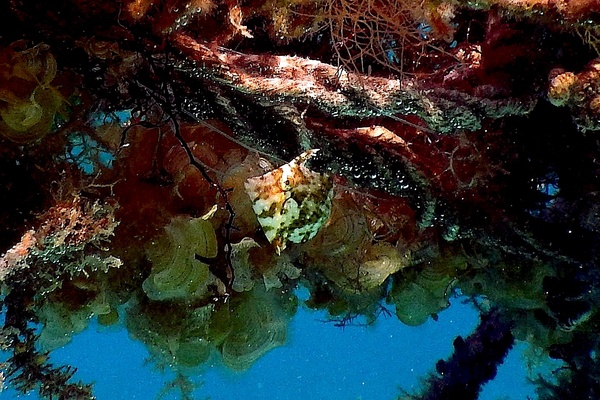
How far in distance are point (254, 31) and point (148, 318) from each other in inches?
77.3

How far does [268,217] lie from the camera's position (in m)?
2.78

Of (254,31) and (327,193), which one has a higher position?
(254,31)

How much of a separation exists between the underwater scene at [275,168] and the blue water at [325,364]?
37590 mm

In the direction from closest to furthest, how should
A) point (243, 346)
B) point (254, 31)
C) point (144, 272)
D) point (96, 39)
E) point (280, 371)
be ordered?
point (96, 39), point (254, 31), point (144, 272), point (243, 346), point (280, 371)

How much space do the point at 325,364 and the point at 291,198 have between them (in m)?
56.8

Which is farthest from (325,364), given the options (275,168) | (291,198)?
(291,198)

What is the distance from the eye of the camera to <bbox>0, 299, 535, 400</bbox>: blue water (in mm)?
44000

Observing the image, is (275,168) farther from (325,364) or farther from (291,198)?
(325,364)

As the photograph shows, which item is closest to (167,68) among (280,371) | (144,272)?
(144,272)

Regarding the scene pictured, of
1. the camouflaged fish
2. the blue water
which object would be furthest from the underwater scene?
the blue water

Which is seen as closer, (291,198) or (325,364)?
(291,198)

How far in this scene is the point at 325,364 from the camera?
2231 inches

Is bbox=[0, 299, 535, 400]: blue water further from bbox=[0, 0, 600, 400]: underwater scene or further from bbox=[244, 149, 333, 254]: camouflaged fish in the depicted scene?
bbox=[244, 149, 333, 254]: camouflaged fish

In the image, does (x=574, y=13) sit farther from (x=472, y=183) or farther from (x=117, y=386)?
(x=117, y=386)
